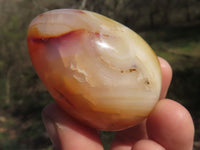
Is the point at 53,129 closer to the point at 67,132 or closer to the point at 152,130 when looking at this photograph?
the point at 67,132

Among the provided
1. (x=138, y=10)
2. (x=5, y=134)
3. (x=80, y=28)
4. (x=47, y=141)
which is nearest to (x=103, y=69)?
(x=80, y=28)

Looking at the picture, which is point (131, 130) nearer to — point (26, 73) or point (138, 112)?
point (138, 112)

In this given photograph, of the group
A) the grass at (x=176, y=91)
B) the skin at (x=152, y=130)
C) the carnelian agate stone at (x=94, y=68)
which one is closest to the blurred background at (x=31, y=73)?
the grass at (x=176, y=91)

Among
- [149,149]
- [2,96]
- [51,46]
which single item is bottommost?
[2,96]

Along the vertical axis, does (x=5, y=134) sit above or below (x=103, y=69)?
below

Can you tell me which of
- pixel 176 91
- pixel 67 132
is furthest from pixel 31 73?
pixel 67 132
